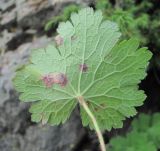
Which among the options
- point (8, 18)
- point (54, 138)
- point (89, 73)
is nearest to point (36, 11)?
point (8, 18)

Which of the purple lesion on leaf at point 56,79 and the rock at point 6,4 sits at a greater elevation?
the rock at point 6,4

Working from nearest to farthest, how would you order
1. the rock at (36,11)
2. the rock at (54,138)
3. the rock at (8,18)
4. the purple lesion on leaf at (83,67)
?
the purple lesion on leaf at (83,67) → the rock at (54,138) → the rock at (36,11) → the rock at (8,18)

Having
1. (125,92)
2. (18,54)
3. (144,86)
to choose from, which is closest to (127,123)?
(144,86)

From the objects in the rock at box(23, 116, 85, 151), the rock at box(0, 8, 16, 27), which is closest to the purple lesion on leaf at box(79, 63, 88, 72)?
the rock at box(23, 116, 85, 151)

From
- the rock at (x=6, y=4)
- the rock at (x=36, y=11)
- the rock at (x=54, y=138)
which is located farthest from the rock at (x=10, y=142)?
the rock at (x=6, y=4)

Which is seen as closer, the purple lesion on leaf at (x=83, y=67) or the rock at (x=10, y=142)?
the purple lesion on leaf at (x=83, y=67)

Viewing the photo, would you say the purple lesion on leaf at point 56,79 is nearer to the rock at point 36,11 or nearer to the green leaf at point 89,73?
the green leaf at point 89,73

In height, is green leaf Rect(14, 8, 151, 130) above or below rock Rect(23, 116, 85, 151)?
above

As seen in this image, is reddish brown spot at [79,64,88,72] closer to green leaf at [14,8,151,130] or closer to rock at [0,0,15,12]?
green leaf at [14,8,151,130]

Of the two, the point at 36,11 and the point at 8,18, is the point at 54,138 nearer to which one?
the point at 36,11
